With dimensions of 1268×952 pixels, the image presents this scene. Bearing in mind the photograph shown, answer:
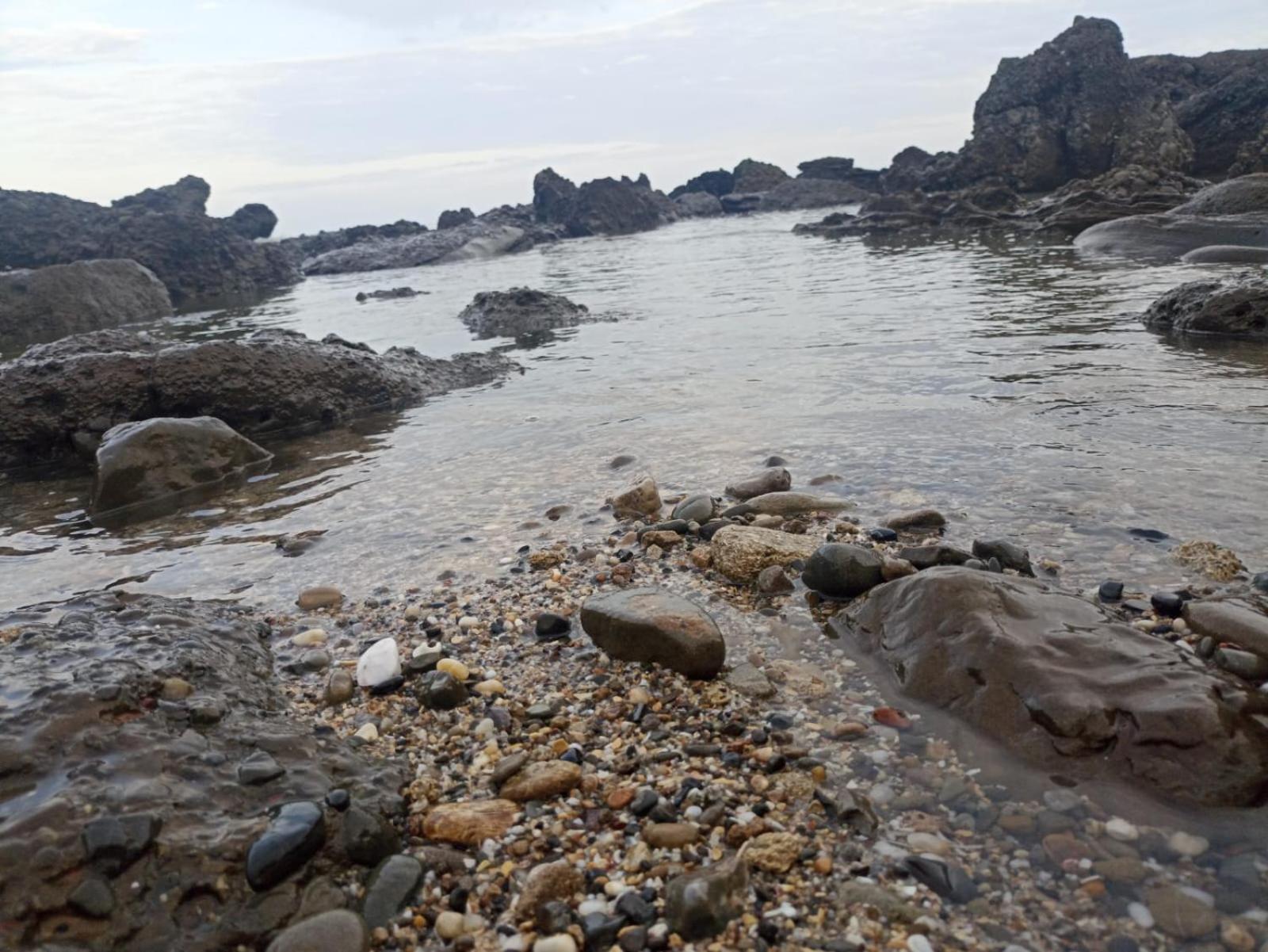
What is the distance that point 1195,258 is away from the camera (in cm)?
1579

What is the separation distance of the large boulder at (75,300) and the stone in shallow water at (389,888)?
2437 cm

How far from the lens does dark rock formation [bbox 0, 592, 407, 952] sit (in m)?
2.09

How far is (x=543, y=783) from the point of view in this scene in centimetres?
269

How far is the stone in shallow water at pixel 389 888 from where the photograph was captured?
7.31ft

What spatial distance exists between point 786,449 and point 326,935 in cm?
497

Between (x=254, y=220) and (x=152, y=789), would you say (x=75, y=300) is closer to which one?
(x=152, y=789)

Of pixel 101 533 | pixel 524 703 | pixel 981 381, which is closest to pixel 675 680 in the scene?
pixel 524 703

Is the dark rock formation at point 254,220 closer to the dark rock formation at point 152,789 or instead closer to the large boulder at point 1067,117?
the large boulder at point 1067,117

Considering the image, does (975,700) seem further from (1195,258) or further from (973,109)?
(973,109)

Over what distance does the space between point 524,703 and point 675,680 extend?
618 millimetres

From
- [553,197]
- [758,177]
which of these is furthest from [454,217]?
[758,177]

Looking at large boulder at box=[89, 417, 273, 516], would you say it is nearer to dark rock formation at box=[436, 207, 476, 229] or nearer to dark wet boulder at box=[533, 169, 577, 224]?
dark wet boulder at box=[533, 169, 577, 224]

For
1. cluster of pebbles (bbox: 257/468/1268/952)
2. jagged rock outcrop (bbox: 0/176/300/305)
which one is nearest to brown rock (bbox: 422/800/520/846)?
cluster of pebbles (bbox: 257/468/1268/952)

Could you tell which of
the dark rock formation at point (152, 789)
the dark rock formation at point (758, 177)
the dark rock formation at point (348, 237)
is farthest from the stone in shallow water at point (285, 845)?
the dark rock formation at point (758, 177)
